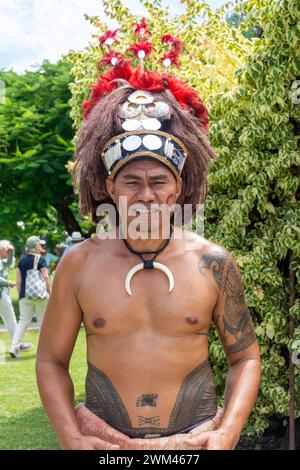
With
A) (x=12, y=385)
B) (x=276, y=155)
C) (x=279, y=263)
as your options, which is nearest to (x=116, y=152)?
(x=276, y=155)

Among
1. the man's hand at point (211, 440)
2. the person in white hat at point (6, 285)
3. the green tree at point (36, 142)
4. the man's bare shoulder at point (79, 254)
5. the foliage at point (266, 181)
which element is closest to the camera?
the man's hand at point (211, 440)

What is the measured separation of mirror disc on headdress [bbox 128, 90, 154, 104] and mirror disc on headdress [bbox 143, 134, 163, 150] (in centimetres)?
17

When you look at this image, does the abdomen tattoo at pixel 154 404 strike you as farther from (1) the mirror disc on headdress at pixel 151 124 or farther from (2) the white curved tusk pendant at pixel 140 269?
(1) the mirror disc on headdress at pixel 151 124

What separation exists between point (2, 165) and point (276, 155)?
1099cm

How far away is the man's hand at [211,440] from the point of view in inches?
95.5

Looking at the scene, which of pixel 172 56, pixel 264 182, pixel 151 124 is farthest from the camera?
pixel 264 182

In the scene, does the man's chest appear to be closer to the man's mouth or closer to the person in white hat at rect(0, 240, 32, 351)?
the man's mouth

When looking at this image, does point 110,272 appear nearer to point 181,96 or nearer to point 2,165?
point 181,96

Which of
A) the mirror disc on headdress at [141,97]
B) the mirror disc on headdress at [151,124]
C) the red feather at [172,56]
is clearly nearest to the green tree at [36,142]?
the red feather at [172,56]

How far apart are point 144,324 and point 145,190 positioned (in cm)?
51

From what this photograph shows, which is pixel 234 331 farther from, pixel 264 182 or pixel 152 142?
pixel 264 182

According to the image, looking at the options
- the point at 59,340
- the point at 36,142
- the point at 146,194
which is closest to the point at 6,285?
the point at 36,142

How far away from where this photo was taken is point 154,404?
252 centimetres

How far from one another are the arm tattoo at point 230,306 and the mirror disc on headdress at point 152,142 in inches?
18.8
